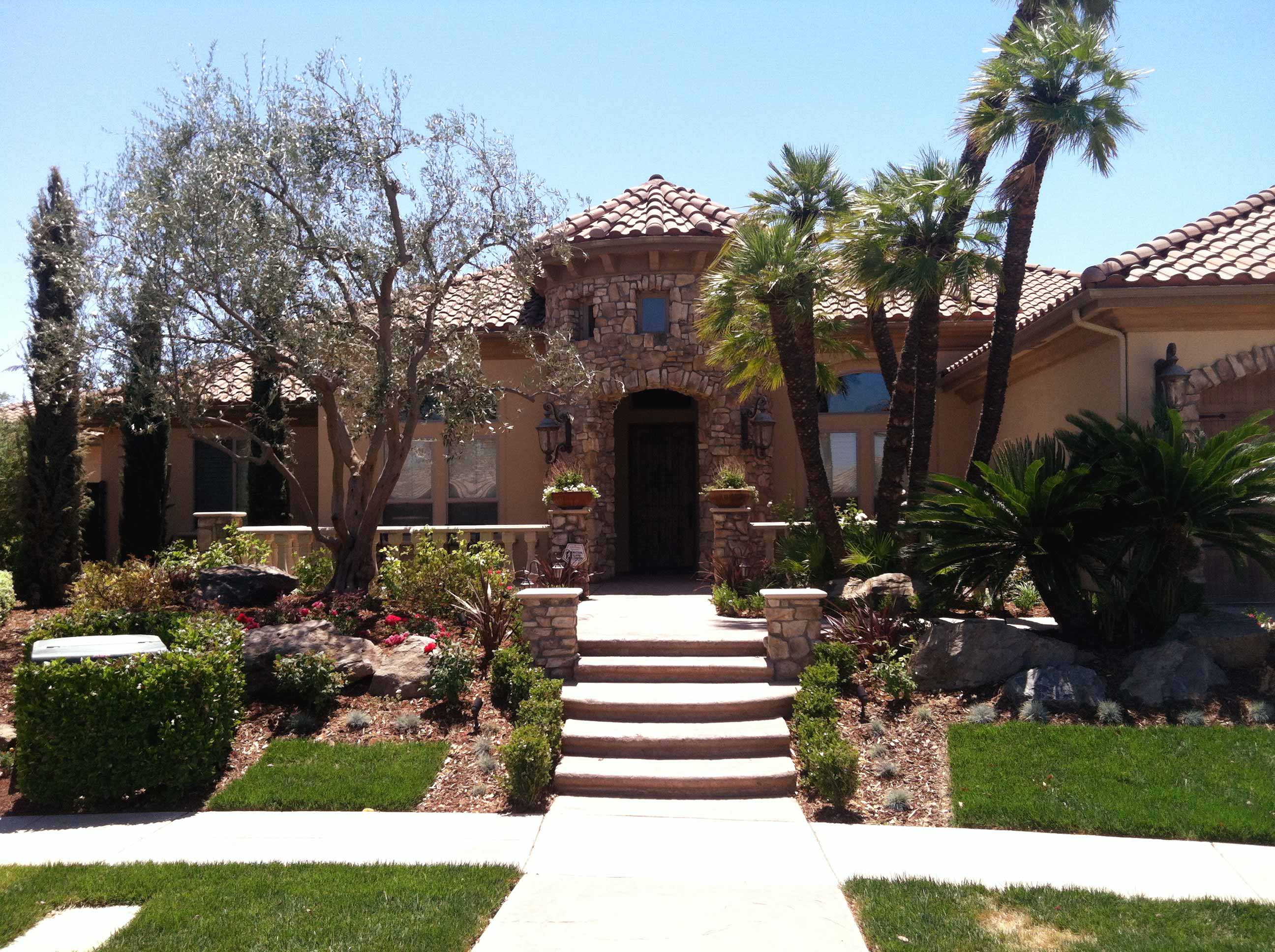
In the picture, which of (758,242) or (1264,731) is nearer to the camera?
(1264,731)

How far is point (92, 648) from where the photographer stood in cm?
700

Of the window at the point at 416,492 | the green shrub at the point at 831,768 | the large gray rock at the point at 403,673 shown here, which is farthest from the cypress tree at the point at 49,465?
the green shrub at the point at 831,768

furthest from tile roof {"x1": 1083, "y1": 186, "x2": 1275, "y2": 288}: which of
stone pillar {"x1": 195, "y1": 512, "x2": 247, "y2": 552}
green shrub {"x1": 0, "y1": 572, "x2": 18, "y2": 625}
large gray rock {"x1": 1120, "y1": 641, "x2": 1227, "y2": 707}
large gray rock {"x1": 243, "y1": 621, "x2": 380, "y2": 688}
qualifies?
green shrub {"x1": 0, "y1": 572, "x2": 18, "y2": 625}

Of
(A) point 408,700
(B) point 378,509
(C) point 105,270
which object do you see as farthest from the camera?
(B) point 378,509

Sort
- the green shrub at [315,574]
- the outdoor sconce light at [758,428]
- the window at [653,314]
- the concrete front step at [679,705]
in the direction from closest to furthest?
the concrete front step at [679,705] < the green shrub at [315,574] < the outdoor sconce light at [758,428] < the window at [653,314]

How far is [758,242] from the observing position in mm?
10664

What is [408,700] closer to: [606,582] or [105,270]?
[105,270]

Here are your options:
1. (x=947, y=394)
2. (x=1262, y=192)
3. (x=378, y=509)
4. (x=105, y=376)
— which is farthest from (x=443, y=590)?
(x=1262, y=192)

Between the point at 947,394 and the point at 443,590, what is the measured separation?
1000 centimetres

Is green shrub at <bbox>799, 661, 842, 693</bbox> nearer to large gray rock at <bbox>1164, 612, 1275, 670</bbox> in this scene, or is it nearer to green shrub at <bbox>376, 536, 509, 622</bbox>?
large gray rock at <bbox>1164, 612, 1275, 670</bbox>

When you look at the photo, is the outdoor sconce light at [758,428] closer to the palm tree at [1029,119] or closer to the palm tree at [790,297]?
the palm tree at [790,297]

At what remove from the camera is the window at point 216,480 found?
19.2 meters

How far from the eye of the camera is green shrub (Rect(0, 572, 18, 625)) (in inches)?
468

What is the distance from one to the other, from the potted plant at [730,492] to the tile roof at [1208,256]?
4997mm
